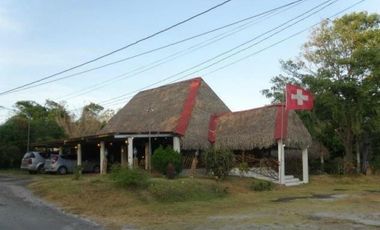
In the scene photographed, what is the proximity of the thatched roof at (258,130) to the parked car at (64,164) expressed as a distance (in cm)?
944

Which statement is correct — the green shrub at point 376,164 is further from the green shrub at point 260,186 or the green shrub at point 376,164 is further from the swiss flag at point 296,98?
the green shrub at point 260,186

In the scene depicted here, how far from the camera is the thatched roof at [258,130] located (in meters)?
29.8

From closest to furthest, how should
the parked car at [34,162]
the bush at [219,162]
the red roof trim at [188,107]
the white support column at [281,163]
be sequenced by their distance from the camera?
the bush at [219,162] → the white support column at [281,163] → the red roof trim at [188,107] → the parked car at [34,162]

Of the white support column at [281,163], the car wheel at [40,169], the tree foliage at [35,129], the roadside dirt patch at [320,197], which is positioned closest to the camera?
the roadside dirt patch at [320,197]

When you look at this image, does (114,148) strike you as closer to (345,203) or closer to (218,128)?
(218,128)

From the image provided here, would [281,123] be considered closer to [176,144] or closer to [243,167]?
[243,167]

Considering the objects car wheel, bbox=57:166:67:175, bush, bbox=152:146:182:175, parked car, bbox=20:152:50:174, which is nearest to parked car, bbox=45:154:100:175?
car wheel, bbox=57:166:67:175

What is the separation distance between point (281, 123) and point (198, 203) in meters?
11.0

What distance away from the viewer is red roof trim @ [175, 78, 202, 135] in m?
31.2

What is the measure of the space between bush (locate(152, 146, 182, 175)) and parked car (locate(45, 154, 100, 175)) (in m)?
8.65

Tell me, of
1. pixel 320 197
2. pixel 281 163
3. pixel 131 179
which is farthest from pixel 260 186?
pixel 131 179

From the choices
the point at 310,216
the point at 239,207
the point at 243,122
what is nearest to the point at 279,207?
the point at 239,207

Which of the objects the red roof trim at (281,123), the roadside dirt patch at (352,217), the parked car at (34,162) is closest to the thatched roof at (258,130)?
the red roof trim at (281,123)

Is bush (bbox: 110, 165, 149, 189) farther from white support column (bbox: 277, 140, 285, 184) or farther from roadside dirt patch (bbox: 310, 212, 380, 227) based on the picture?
white support column (bbox: 277, 140, 285, 184)
